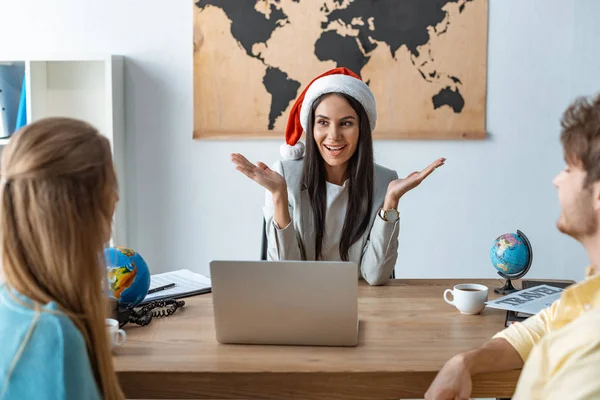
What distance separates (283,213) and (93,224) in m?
1.11

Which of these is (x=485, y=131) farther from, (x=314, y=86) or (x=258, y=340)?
(x=258, y=340)

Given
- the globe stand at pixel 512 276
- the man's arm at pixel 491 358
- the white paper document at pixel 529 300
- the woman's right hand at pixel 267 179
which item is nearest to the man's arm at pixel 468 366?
the man's arm at pixel 491 358

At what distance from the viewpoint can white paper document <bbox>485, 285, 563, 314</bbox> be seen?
177 centimetres

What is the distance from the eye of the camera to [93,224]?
1.16 m

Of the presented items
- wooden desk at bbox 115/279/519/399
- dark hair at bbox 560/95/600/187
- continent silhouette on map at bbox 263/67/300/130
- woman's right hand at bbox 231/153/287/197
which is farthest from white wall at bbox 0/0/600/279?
dark hair at bbox 560/95/600/187

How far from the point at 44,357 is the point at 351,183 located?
153 centimetres

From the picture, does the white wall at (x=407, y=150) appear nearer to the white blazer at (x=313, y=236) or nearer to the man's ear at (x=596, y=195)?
the white blazer at (x=313, y=236)

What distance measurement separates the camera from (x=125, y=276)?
1.77 m

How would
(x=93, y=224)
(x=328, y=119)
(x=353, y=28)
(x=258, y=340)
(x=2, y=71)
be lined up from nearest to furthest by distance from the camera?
(x=93, y=224), (x=258, y=340), (x=328, y=119), (x=2, y=71), (x=353, y=28)

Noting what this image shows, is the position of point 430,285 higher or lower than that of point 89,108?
lower

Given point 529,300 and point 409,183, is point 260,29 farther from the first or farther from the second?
point 529,300

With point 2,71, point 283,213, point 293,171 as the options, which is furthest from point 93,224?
point 2,71

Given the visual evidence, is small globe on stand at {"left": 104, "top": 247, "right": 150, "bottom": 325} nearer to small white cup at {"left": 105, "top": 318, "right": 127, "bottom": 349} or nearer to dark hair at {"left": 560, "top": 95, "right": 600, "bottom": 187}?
small white cup at {"left": 105, "top": 318, "right": 127, "bottom": 349}

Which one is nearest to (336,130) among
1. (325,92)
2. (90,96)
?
(325,92)
